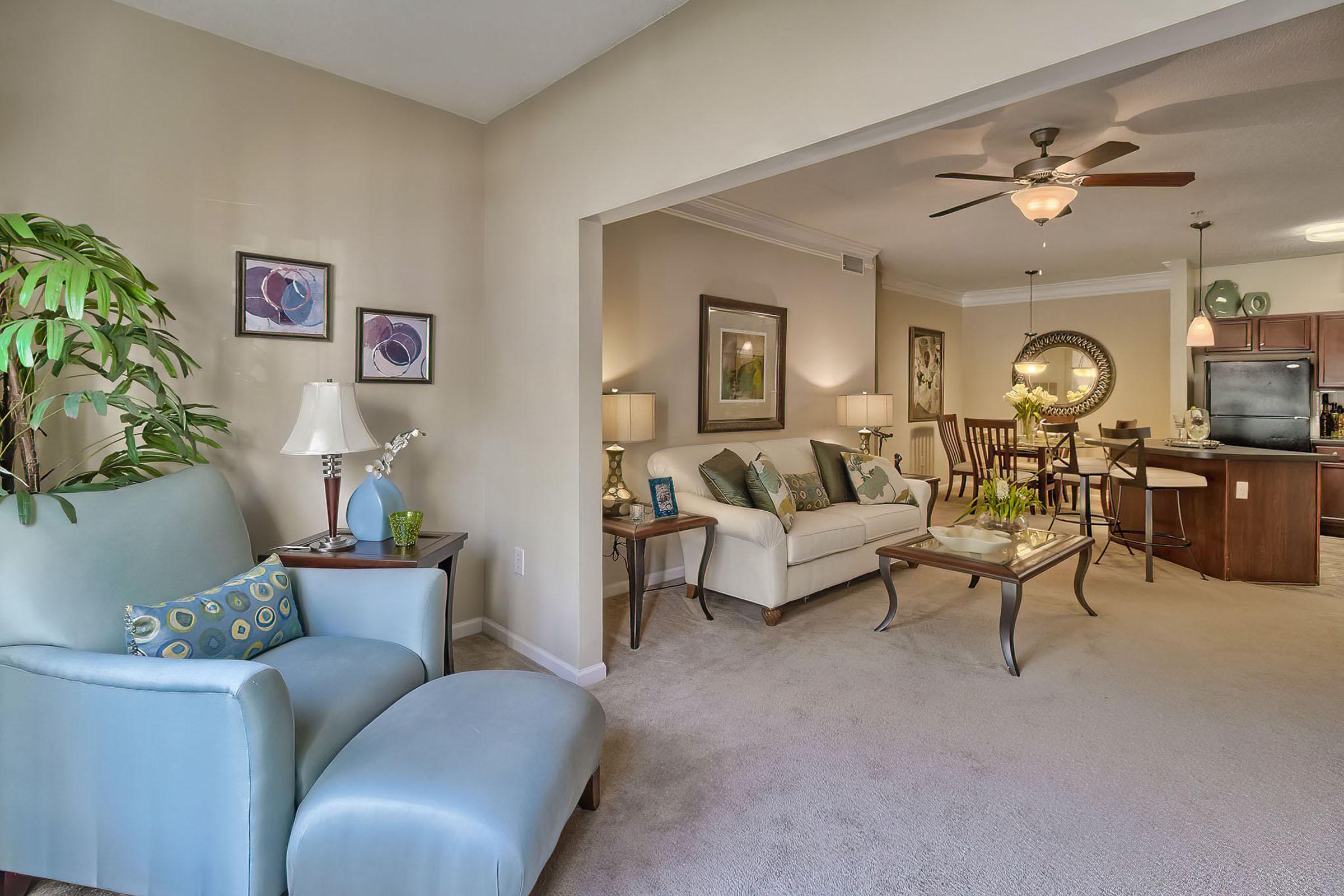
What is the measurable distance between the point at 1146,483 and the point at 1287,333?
3419 mm

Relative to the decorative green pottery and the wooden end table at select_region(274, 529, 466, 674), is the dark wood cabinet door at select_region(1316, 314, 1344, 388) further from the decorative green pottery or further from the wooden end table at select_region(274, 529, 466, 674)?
the wooden end table at select_region(274, 529, 466, 674)

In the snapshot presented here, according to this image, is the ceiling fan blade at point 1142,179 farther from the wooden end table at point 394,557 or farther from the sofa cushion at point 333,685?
the sofa cushion at point 333,685

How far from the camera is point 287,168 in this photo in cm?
275

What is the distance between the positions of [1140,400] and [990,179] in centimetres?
534

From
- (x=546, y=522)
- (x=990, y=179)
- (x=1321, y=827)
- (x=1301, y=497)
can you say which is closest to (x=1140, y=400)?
(x=1301, y=497)

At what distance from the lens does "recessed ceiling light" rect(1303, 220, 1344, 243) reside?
510cm

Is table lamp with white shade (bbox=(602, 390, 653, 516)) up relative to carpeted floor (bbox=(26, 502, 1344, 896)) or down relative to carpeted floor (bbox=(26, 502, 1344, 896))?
up

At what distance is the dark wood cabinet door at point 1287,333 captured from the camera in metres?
6.06

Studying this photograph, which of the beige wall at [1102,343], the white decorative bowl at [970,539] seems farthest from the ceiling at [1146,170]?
the white decorative bowl at [970,539]

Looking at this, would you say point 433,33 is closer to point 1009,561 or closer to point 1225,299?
point 1009,561

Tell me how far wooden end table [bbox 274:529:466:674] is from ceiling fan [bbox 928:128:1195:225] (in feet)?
9.20

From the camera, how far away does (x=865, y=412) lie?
5285 mm

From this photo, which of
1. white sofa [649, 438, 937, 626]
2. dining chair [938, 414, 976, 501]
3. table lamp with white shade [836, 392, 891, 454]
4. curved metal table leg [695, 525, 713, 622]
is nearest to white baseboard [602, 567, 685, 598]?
white sofa [649, 438, 937, 626]

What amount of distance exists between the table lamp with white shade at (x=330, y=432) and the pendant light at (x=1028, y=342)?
291 inches
